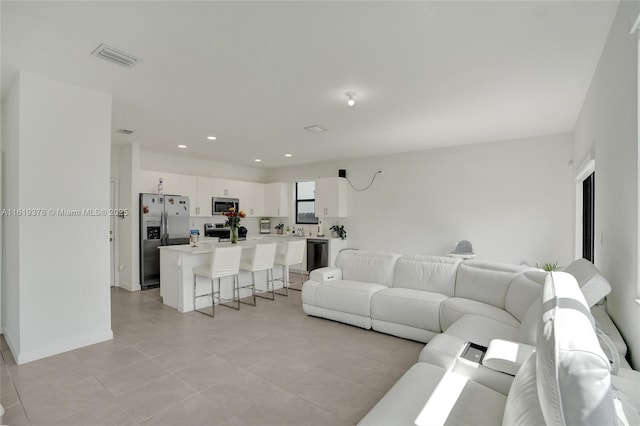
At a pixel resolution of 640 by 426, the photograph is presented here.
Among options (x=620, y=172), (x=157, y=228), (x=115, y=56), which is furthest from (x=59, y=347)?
(x=620, y=172)

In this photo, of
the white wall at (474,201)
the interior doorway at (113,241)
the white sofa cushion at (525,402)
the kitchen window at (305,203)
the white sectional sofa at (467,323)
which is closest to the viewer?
the white sofa cushion at (525,402)

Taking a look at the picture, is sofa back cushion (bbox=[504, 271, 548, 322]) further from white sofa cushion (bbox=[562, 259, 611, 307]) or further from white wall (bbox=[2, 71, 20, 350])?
white wall (bbox=[2, 71, 20, 350])

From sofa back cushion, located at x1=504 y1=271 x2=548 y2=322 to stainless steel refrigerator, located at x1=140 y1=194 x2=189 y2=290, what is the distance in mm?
5647

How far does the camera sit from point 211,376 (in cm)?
267

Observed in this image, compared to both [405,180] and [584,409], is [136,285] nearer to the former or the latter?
[405,180]

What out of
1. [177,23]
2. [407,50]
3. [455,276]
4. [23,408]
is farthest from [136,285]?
[407,50]

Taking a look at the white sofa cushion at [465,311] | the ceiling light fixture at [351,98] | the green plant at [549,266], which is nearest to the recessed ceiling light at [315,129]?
the ceiling light fixture at [351,98]

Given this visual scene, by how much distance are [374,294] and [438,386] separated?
6.80 ft

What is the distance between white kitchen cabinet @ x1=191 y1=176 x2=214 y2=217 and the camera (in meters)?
6.80

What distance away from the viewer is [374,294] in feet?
12.2

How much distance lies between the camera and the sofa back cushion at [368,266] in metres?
4.16

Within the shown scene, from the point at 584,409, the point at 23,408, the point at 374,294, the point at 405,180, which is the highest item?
the point at 405,180

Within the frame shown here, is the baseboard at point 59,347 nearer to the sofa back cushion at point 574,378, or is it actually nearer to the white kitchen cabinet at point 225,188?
the sofa back cushion at point 574,378

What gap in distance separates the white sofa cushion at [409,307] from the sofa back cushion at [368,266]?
1.27 ft
